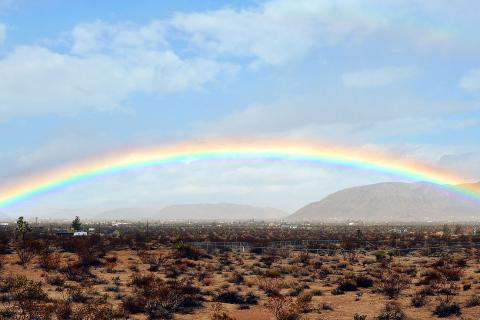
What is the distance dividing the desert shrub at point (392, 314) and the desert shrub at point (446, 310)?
1.41 m

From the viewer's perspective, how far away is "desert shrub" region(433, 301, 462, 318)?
17766 mm

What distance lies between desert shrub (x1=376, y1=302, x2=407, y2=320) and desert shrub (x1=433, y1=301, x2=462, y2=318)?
4.62 feet

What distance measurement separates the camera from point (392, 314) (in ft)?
57.3

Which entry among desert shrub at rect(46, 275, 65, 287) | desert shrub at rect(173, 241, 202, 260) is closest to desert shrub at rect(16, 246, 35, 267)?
desert shrub at rect(46, 275, 65, 287)

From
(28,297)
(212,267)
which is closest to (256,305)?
(28,297)

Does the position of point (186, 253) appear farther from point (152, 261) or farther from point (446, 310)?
point (446, 310)

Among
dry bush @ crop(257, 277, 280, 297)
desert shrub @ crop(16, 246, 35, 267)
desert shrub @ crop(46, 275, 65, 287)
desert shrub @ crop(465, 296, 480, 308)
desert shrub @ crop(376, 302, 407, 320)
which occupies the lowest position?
dry bush @ crop(257, 277, 280, 297)

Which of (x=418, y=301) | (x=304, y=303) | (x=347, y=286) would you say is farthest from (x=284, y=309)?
(x=347, y=286)

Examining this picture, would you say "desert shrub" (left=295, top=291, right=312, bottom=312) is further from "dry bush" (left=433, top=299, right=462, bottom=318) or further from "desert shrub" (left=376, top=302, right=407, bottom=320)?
"dry bush" (left=433, top=299, right=462, bottom=318)

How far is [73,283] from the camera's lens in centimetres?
2439

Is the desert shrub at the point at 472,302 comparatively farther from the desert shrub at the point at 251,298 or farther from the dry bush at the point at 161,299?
the dry bush at the point at 161,299

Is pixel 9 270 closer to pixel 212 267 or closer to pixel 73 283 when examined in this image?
pixel 73 283

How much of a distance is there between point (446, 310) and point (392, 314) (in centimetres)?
238

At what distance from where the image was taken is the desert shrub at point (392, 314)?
17.2 meters
